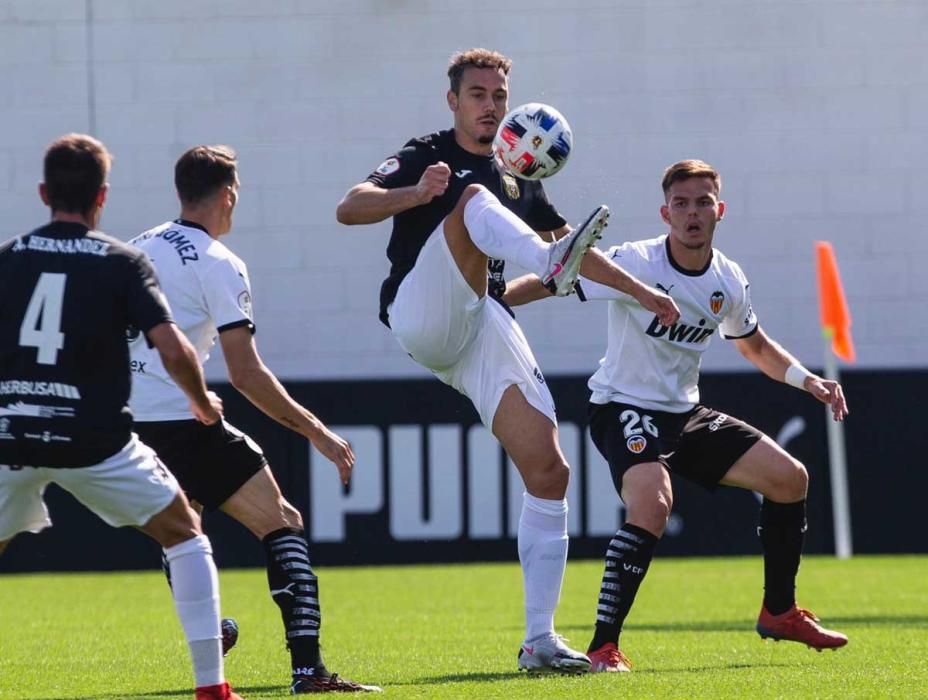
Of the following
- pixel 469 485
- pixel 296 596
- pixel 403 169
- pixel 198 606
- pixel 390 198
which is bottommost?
pixel 469 485

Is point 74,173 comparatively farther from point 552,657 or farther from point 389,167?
point 552,657

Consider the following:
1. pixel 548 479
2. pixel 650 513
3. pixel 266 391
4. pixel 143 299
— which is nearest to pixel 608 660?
pixel 650 513

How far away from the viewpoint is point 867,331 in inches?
553

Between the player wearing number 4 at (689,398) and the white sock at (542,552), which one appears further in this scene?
the player wearing number 4 at (689,398)

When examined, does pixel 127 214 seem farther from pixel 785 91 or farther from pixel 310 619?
pixel 310 619

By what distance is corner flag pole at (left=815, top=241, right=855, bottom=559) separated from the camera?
13.1 m

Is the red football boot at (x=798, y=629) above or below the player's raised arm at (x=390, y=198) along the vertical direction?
below

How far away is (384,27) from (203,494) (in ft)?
29.5

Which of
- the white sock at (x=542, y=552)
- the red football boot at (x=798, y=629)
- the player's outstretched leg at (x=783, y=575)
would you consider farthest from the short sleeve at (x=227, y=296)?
the red football boot at (x=798, y=629)

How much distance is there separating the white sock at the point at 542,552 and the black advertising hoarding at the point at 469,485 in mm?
6886

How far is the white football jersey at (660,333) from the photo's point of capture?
6.64 m

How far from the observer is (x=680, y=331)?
21.9 ft

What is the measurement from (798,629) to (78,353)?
10.6 ft

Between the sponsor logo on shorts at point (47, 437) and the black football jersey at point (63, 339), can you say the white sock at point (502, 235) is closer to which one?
the black football jersey at point (63, 339)
